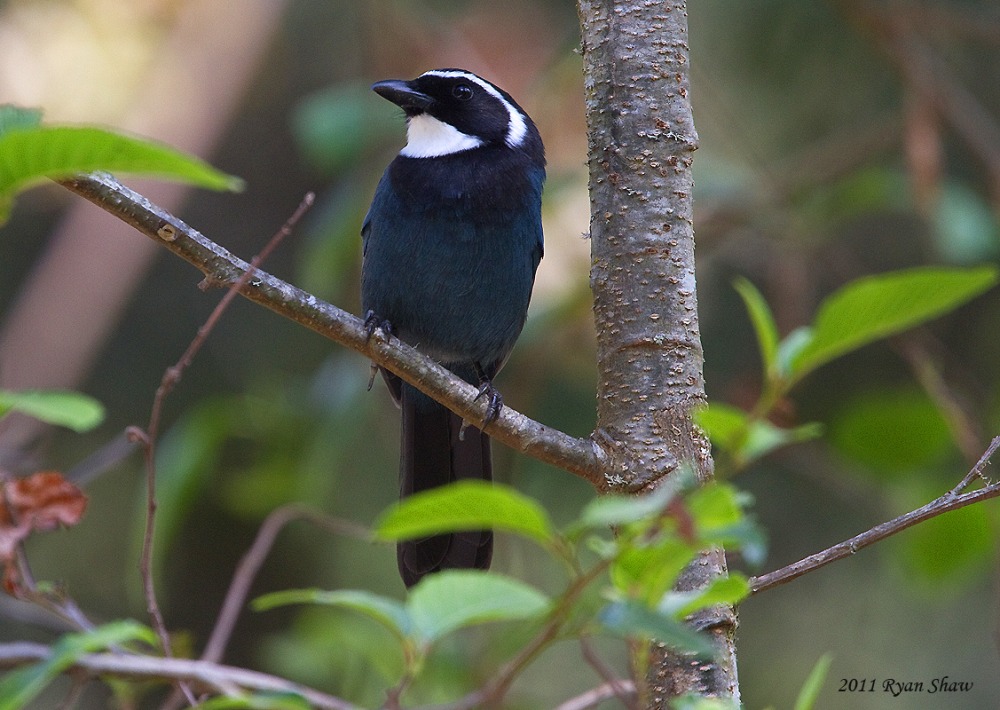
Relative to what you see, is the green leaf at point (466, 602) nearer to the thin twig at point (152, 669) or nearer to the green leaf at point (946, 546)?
the thin twig at point (152, 669)

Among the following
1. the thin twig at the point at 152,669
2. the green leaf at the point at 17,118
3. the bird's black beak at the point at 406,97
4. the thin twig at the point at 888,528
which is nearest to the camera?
the green leaf at the point at 17,118

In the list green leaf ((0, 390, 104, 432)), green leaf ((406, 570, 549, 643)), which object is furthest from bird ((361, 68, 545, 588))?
green leaf ((406, 570, 549, 643))

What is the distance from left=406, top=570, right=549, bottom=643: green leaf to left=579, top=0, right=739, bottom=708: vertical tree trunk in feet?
2.69

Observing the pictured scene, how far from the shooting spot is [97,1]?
529 centimetres

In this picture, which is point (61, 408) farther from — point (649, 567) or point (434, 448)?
point (434, 448)

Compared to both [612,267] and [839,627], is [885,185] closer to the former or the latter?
[839,627]

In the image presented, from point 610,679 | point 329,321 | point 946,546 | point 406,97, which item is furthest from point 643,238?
point 946,546

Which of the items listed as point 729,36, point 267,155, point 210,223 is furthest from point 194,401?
point 729,36

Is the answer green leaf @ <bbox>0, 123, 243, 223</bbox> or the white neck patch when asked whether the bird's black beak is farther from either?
green leaf @ <bbox>0, 123, 243, 223</bbox>

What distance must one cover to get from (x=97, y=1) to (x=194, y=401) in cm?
194

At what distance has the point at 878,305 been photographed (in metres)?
1.41

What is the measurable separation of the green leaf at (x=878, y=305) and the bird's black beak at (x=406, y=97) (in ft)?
8.19

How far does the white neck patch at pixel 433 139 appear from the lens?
3539mm

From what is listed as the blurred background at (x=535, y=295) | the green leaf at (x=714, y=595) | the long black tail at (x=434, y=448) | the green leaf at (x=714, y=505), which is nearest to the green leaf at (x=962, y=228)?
the blurred background at (x=535, y=295)
